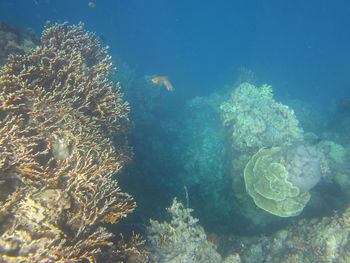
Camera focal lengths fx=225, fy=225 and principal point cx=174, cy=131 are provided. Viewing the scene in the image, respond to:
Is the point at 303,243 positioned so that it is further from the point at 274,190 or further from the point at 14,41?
the point at 14,41

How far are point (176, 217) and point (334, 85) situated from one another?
42220 mm

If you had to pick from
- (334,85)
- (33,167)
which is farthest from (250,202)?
(334,85)

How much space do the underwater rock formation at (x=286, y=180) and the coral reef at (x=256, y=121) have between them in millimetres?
1384

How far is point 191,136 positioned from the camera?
10.5 m

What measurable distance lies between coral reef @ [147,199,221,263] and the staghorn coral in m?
0.86

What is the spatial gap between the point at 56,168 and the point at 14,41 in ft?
18.8

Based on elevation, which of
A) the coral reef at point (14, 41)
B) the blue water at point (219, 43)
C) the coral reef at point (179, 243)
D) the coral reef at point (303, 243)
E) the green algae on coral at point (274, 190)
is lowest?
the coral reef at point (179, 243)

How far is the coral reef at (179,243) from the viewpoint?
4.46 m

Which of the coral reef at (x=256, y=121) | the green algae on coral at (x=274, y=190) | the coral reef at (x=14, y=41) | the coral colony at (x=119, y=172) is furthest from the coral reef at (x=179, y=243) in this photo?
the coral reef at (x=14, y=41)

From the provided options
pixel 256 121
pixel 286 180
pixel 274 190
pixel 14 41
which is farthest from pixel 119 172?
pixel 256 121

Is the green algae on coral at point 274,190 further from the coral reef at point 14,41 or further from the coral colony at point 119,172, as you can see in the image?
the coral reef at point 14,41

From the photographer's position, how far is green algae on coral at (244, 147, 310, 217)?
6297mm

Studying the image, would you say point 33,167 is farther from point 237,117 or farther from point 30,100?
point 237,117

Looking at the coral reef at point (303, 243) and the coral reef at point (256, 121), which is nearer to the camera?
the coral reef at point (303, 243)
